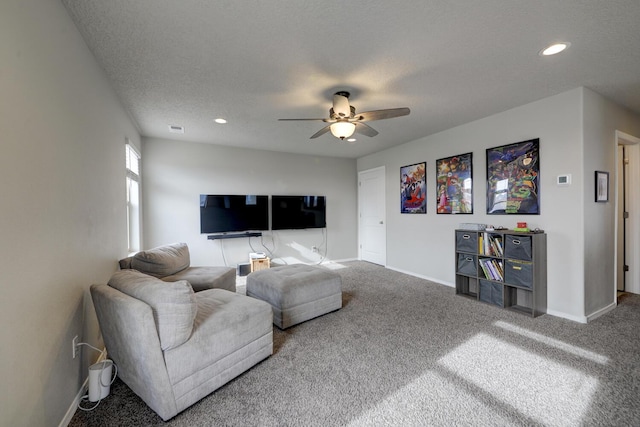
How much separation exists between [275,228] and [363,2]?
4264mm

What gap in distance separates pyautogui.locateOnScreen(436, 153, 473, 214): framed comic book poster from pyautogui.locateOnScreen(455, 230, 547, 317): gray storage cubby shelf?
0.51m

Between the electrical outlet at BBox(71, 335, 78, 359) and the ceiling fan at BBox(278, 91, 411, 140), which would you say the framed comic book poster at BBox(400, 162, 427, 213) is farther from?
the electrical outlet at BBox(71, 335, 78, 359)

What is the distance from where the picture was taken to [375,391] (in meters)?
1.84

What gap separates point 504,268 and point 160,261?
3967 mm

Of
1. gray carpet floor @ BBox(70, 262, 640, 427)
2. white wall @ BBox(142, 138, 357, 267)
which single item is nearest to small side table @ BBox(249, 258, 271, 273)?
white wall @ BBox(142, 138, 357, 267)

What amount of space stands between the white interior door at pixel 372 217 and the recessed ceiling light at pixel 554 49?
11.4ft

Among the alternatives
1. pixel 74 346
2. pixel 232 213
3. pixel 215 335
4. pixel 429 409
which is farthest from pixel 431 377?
pixel 232 213

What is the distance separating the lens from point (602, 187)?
3.05 metres

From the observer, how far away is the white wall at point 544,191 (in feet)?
9.53

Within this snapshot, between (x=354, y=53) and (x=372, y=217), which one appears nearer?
(x=354, y=53)

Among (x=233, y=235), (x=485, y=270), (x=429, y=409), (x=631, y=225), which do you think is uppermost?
(x=631, y=225)

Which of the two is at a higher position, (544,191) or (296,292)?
(544,191)

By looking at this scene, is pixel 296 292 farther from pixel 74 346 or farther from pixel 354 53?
pixel 354 53

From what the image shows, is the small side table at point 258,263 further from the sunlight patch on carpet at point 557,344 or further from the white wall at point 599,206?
the white wall at point 599,206
